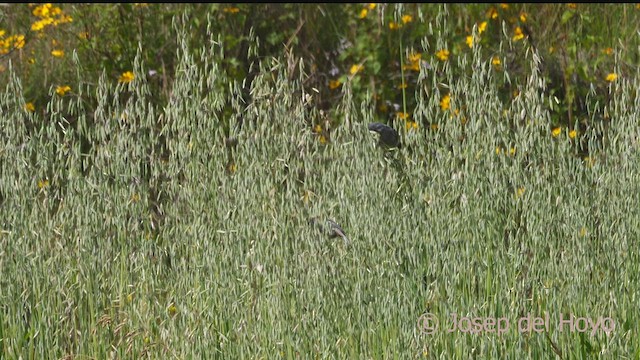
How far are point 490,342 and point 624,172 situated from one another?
1.68ft

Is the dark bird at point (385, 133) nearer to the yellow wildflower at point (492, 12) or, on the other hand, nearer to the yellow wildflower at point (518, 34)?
the yellow wildflower at point (518, 34)

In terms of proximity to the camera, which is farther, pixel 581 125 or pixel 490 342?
pixel 581 125

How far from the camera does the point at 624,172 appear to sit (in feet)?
7.39

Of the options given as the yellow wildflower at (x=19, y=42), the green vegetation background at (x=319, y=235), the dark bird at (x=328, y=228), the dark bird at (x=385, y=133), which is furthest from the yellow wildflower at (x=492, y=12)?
the dark bird at (x=328, y=228)

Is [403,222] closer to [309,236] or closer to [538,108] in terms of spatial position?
[309,236]

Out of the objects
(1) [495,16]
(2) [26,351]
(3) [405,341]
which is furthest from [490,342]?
(1) [495,16]

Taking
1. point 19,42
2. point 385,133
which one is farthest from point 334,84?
point 385,133

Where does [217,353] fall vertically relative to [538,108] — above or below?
below
